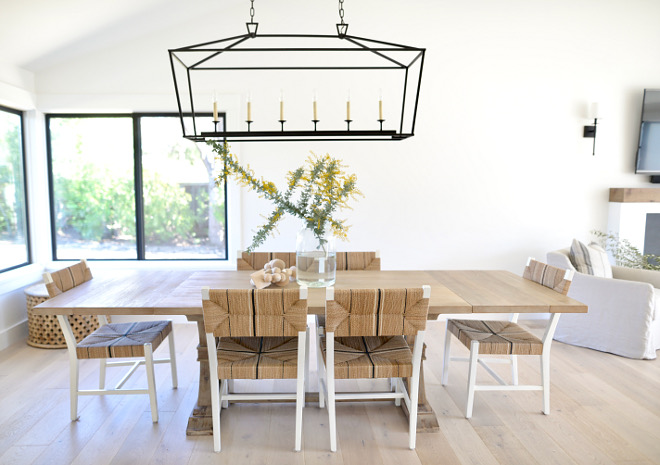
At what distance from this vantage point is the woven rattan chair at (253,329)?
217cm

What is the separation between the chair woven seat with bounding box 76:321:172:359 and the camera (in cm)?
262

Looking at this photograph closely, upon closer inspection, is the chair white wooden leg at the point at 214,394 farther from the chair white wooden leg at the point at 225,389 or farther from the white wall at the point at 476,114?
the white wall at the point at 476,114

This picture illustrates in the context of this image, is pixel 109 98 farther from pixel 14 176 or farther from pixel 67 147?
pixel 14 176

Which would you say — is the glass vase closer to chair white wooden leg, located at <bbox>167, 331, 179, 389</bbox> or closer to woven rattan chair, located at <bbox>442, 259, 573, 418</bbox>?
woven rattan chair, located at <bbox>442, 259, 573, 418</bbox>

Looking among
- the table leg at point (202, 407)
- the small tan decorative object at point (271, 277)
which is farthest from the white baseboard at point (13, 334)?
the small tan decorative object at point (271, 277)

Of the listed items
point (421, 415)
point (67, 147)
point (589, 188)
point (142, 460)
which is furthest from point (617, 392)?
point (67, 147)

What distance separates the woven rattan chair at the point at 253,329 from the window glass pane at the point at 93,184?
2475 millimetres

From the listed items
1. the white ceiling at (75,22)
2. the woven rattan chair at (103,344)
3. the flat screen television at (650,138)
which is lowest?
the woven rattan chair at (103,344)

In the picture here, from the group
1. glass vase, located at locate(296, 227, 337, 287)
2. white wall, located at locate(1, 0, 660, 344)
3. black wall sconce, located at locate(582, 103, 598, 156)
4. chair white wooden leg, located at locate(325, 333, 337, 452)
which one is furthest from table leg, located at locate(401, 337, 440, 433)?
black wall sconce, located at locate(582, 103, 598, 156)

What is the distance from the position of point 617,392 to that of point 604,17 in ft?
10.4

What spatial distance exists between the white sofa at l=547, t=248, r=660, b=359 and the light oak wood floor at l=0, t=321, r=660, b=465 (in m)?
0.30

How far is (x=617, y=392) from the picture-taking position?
10.2 feet

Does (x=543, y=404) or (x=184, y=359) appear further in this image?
(x=184, y=359)

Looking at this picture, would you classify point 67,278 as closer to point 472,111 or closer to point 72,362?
point 72,362
